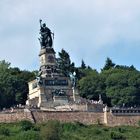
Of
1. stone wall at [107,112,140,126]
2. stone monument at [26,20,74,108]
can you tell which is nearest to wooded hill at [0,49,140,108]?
stone monument at [26,20,74,108]

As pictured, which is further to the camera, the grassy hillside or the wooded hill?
the wooded hill

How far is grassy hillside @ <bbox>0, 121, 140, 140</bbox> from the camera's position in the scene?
79062 mm

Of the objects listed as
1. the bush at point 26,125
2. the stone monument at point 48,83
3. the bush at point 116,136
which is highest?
the stone monument at point 48,83

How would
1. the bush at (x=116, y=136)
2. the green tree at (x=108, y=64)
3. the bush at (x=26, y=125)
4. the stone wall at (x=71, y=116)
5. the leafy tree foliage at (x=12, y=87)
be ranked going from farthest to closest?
the green tree at (x=108, y=64) → the leafy tree foliage at (x=12, y=87) → the stone wall at (x=71, y=116) → the bush at (x=26, y=125) → the bush at (x=116, y=136)

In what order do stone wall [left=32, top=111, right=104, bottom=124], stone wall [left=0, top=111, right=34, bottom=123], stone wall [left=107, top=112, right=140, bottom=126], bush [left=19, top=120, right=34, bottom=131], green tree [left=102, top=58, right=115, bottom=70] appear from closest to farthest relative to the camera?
Result: 1. bush [left=19, top=120, right=34, bottom=131]
2. stone wall [left=0, top=111, right=34, bottom=123]
3. stone wall [left=32, top=111, right=104, bottom=124]
4. stone wall [left=107, top=112, right=140, bottom=126]
5. green tree [left=102, top=58, right=115, bottom=70]

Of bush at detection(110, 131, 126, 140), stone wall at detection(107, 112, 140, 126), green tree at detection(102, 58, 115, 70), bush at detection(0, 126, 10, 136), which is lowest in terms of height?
bush at detection(110, 131, 126, 140)

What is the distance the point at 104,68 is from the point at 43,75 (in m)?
17.5

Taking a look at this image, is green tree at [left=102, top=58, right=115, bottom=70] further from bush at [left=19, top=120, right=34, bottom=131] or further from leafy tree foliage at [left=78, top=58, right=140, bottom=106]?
bush at [left=19, top=120, right=34, bottom=131]

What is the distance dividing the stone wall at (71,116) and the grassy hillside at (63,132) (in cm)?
125

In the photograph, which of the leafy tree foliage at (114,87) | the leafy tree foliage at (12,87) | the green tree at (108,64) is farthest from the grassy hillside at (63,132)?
the green tree at (108,64)

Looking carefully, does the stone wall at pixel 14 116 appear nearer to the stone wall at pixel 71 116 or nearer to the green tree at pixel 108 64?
the stone wall at pixel 71 116

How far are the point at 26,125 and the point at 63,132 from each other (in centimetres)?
277

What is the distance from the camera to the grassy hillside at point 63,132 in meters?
79.1

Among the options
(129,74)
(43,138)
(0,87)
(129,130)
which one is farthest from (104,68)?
(43,138)
